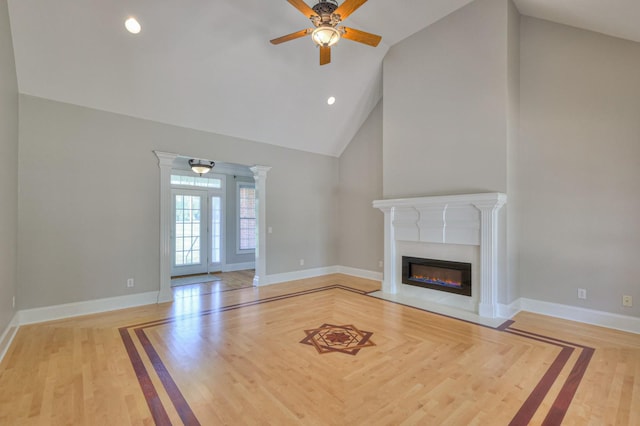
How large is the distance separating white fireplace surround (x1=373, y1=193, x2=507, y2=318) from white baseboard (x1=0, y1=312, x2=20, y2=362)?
484 centimetres

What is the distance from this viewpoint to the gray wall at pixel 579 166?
3.68m

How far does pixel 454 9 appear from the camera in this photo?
4531 millimetres

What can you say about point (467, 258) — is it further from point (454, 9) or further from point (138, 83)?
point (138, 83)

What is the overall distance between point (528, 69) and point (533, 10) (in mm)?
728

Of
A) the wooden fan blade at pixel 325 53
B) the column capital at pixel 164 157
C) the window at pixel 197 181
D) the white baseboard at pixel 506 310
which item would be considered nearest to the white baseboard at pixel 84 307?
the column capital at pixel 164 157

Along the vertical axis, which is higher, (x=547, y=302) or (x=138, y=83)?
(x=138, y=83)

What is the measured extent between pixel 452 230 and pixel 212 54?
428cm

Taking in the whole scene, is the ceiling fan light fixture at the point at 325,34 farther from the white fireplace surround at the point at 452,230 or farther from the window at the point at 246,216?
the window at the point at 246,216

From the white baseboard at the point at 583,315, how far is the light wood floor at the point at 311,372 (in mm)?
156

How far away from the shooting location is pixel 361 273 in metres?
6.85

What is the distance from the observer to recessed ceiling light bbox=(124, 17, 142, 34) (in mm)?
3622

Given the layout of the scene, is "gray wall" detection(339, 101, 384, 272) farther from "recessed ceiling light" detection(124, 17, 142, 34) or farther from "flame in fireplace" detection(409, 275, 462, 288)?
"recessed ceiling light" detection(124, 17, 142, 34)

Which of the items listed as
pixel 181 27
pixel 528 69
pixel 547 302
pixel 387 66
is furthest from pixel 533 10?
pixel 181 27

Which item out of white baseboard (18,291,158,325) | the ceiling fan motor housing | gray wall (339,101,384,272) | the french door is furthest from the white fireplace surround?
the french door
